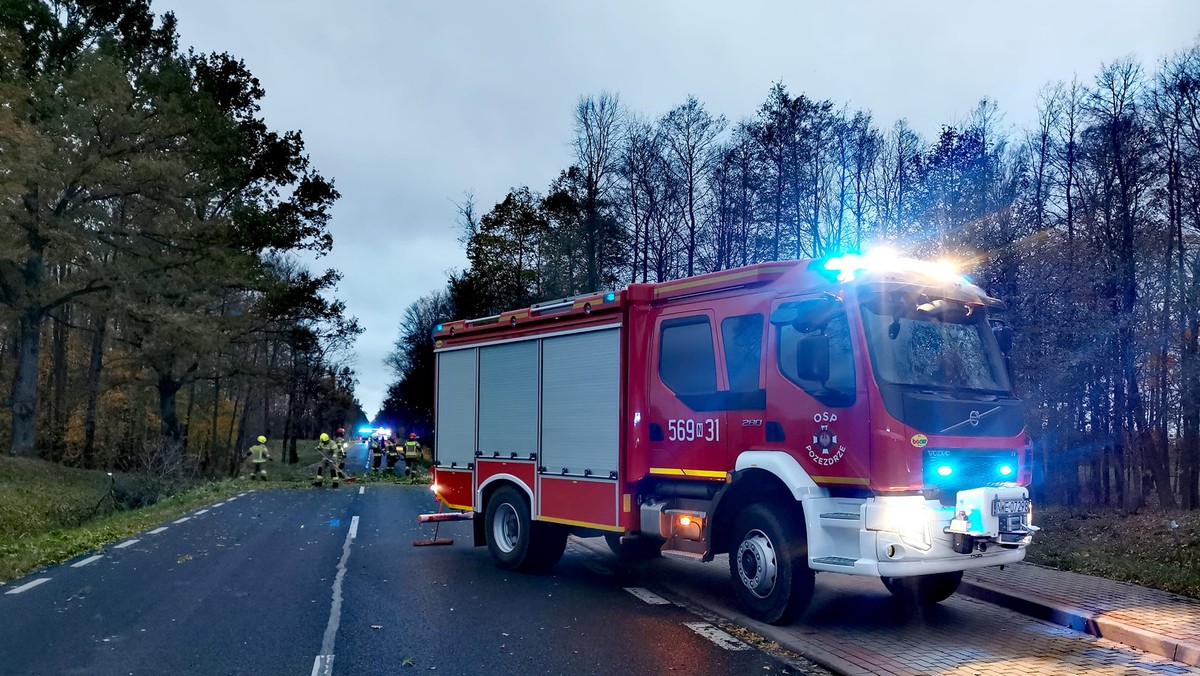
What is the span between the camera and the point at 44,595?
845 centimetres

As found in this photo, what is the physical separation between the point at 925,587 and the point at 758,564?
1838 mm


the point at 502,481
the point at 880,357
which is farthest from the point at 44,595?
the point at 880,357

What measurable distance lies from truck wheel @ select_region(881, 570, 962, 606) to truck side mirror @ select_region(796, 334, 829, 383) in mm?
2269

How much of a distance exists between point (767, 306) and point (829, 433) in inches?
50.7

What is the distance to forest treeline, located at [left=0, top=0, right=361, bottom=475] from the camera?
75.6 feet

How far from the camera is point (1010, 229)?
16484mm

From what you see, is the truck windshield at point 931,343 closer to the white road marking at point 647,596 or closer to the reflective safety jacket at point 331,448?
the white road marking at point 647,596

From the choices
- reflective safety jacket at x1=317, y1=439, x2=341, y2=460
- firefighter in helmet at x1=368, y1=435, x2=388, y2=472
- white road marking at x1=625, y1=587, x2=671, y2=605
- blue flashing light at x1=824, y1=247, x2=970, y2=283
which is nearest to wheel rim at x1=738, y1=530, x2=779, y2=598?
white road marking at x1=625, y1=587, x2=671, y2=605

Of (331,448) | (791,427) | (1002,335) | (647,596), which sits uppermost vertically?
(1002,335)

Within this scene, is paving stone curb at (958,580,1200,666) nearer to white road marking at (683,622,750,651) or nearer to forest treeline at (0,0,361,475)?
white road marking at (683,622,750,651)

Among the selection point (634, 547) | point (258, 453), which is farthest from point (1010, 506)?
point (258, 453)

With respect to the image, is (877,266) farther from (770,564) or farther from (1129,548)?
(1129,548)

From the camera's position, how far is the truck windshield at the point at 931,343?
690 cm

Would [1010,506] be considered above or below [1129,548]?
above
